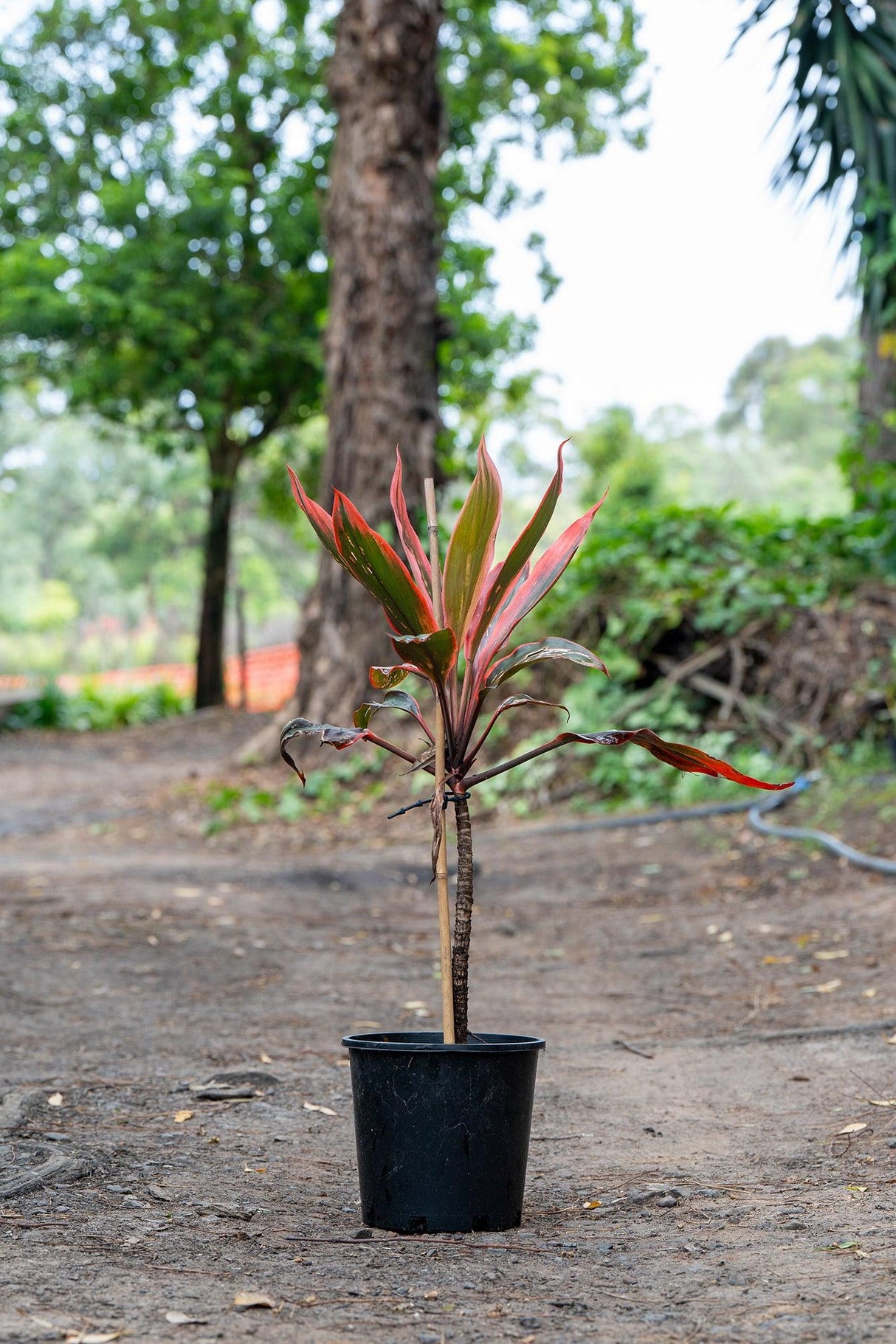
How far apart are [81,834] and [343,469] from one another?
2.64 m

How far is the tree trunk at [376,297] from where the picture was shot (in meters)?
7.41

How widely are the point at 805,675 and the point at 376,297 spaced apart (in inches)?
135

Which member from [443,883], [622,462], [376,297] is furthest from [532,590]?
[622,462]

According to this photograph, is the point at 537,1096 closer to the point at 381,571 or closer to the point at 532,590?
the point at 532,590

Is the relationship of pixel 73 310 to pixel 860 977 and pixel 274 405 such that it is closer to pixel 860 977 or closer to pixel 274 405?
pixel 274 405

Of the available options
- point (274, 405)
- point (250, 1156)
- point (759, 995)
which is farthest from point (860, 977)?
point (274, 405)

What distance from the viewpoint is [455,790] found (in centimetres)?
193

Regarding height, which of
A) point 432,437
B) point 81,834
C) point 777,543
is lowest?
point 81,834

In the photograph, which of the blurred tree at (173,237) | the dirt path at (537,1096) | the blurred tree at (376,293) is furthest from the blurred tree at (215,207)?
the dirt path at (537,1096)

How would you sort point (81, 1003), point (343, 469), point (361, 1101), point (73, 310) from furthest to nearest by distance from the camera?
point (73, 310)
point (343, 469)
point (81, 1003)
point (361, 1101)

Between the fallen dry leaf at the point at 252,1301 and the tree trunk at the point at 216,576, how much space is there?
13.9 meters

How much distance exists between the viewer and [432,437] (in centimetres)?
764

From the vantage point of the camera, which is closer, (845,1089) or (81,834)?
(845,1089)

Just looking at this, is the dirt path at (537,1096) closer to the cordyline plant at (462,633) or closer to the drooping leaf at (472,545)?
the cordyline plant at (462,633)
